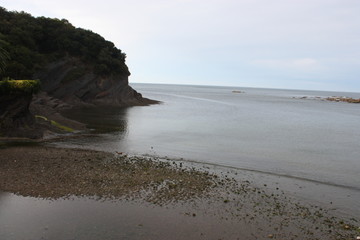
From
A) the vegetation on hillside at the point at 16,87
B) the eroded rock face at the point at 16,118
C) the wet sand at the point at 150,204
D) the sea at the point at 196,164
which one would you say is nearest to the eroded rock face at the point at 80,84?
the sea at the point at 196,164

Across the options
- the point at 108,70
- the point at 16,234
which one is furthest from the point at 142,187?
the point at 108,70

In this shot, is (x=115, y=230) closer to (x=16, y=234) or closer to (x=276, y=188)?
(x=16, y=234)

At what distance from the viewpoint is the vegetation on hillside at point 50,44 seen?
207ft

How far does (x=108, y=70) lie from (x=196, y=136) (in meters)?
51.7

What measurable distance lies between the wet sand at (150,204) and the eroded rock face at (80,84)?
54.5 metres

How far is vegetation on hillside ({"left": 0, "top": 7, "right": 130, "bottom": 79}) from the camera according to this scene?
207 feet

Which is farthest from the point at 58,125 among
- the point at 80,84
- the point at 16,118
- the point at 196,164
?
the point at 80,84

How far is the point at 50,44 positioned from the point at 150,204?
74.6 meters

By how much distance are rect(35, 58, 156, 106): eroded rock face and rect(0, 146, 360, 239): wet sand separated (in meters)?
54.5

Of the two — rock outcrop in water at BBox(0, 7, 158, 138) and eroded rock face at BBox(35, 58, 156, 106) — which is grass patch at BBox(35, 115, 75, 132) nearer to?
rock outcrop in water at BBox(0, 7, 158, 138)

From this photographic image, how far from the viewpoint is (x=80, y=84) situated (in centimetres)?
8038

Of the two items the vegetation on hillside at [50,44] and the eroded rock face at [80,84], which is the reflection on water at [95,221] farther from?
the eroded rock face at [80,84]

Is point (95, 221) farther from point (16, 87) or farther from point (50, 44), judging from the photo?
point (50, 44)

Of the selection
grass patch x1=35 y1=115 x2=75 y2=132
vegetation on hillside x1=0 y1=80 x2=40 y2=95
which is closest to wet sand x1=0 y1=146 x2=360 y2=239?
vegetation on hillside x1=0 y1=80 x2=40 y2=95
